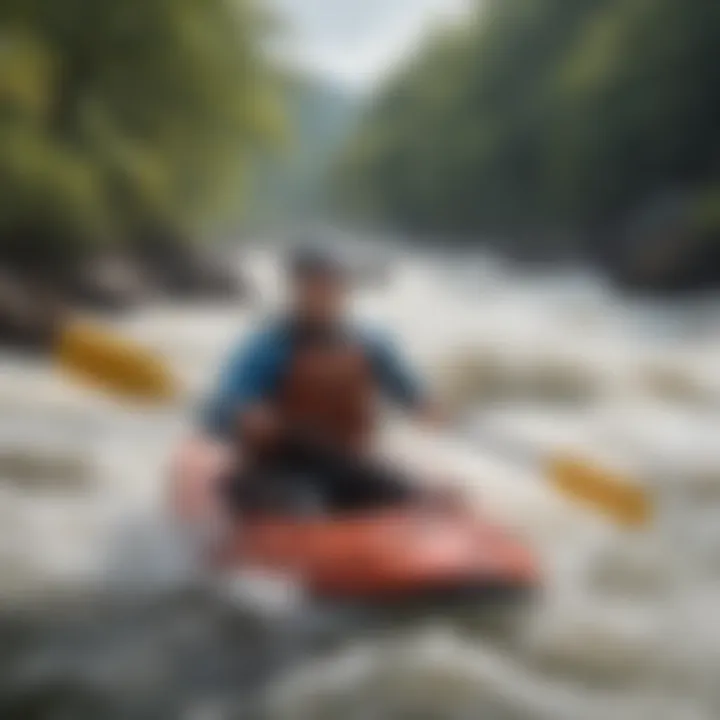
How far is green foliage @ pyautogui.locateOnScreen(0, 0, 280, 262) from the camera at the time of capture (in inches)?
40.7

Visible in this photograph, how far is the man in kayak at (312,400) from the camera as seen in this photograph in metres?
1.03

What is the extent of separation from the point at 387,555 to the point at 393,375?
138mm

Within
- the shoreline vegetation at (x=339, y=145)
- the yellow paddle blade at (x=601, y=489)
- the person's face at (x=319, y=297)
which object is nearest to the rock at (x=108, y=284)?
the shoreline vegetation at (x=339, y=145)

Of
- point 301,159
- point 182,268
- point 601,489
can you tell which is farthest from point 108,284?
point 601,489

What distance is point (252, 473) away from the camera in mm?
1078

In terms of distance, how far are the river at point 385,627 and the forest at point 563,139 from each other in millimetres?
Result: 49

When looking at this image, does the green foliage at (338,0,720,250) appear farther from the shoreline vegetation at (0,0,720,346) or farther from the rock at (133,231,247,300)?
the rock at (133,231,247,300)

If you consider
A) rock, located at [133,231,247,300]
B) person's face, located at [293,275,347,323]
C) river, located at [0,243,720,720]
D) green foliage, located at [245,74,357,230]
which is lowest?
river, located at [0,243,720,720]

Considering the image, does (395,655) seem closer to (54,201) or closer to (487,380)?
(487,380)

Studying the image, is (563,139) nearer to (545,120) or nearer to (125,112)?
(545,120)

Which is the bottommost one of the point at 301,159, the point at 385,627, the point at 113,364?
the point at 385,627

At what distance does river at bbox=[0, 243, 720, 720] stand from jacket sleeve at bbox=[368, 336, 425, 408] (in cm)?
2

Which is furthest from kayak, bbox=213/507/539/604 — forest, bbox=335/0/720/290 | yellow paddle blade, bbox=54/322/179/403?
forest, bbox=335/0/720/290

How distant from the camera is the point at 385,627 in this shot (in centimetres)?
105
